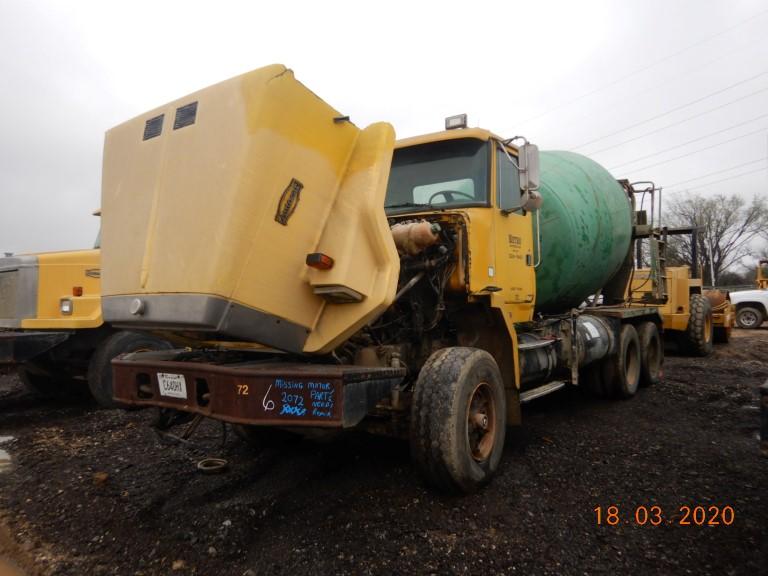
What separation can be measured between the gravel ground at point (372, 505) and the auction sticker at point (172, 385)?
0.84 m

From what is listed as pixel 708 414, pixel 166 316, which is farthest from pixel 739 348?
pixel 166 316

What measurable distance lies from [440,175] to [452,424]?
2305mm

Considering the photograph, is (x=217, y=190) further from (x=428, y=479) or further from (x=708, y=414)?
(x=708, y=414)

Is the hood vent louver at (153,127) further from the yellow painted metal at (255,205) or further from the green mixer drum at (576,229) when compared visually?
the green mixer drum at (576,229)

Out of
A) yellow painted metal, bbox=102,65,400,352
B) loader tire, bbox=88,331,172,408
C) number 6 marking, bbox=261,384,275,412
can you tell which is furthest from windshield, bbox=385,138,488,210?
loader tire, bbox=88,331,172,408

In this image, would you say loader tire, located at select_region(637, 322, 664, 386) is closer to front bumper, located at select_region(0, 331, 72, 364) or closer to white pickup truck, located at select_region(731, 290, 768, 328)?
front bumper, located at select_region(0, 331, 72, 364)

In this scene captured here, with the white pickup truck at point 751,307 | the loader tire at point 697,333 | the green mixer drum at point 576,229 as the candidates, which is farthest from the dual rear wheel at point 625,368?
the white pickup truck at point 751,307

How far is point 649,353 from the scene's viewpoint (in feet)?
27.2

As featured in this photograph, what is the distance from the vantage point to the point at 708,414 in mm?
6188

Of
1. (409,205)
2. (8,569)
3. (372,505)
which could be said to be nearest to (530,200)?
(409,205)

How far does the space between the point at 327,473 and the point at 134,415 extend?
3.26 metres

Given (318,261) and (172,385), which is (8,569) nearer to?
(172,385)

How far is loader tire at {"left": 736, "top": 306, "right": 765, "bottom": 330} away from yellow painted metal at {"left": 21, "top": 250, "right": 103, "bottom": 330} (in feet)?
69.2

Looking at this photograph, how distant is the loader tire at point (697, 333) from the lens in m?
11.6
